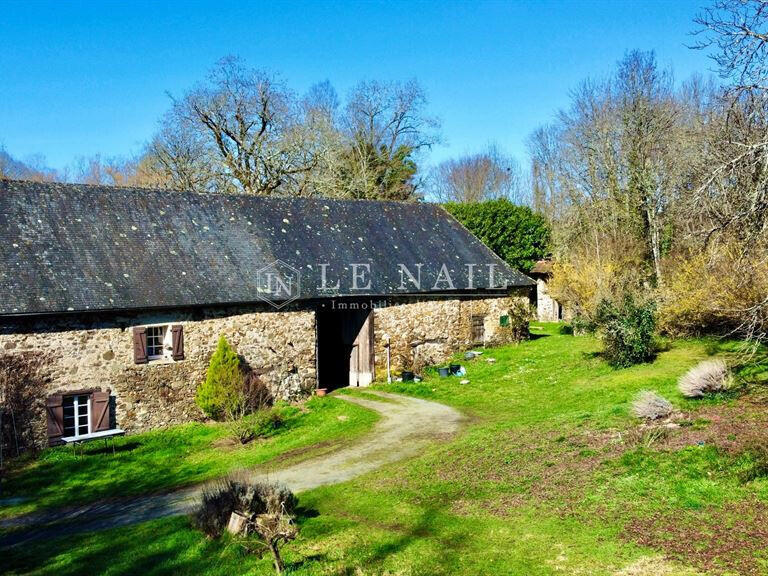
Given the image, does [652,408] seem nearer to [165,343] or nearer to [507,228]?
[165,343]

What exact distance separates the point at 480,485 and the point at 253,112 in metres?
34.6

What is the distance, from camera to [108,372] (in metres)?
17.9

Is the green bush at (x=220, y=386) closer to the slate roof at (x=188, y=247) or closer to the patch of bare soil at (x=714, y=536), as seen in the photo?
the slate roof at (x=188, y=247)

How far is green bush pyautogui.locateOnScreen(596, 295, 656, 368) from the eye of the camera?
19469 millimetres

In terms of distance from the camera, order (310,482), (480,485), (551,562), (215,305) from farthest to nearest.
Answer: (215,305), (310,482), (480,485), (551,562)

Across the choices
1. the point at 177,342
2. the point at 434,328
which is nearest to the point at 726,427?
the point at 434,328

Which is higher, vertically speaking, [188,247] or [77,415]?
[188,247]

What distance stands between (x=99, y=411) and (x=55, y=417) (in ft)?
3.57

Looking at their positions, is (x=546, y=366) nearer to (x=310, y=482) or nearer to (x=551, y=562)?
(x=310, y=482)

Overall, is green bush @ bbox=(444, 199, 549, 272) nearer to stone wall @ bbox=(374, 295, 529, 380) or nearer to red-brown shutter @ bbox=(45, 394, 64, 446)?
stone wall @ bbox=(374, 295, 529, 380)

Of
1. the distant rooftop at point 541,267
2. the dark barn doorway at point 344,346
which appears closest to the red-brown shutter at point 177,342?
the dark barn doorway at point 344,346

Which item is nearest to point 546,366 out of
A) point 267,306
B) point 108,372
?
point 267,306

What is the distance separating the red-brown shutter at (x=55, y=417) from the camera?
16.9m

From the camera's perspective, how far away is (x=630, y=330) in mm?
19453
